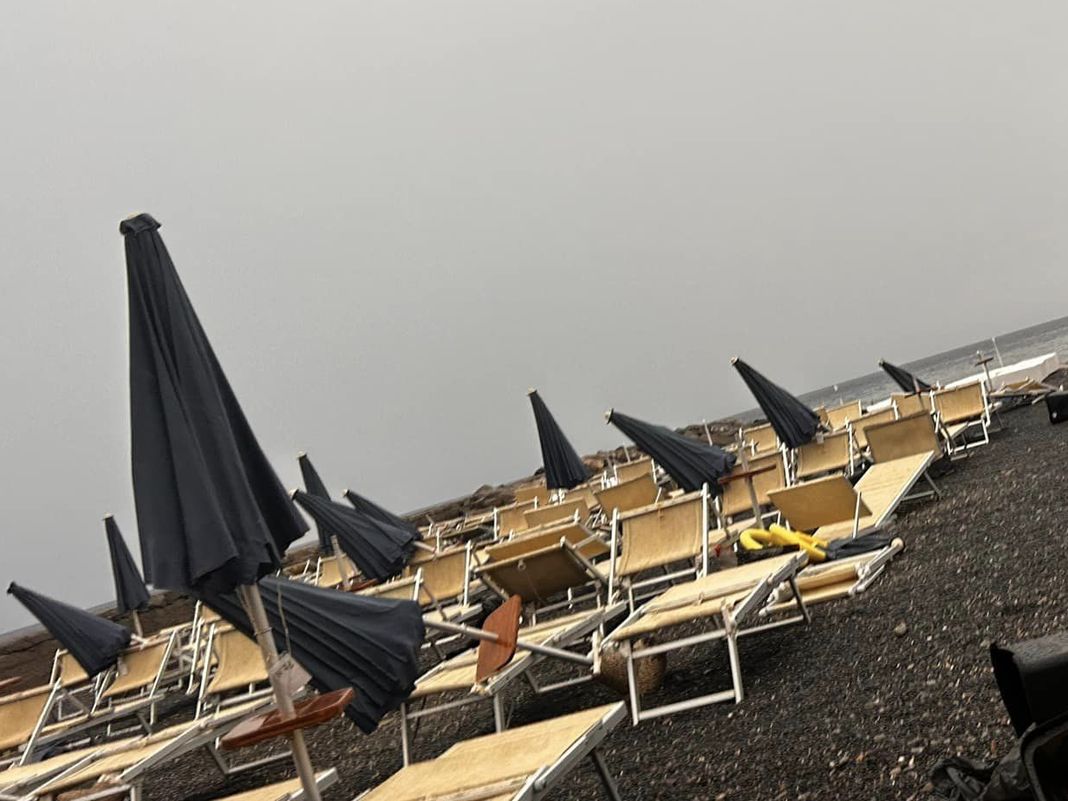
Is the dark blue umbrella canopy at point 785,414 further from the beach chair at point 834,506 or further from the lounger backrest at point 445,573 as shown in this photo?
the lounger backrest at point 445,573

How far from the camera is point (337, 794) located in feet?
15.4

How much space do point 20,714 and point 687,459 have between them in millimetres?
5143

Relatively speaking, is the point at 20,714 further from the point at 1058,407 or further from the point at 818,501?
the point at 1058,407

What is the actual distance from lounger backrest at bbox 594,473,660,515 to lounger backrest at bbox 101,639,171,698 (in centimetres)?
393

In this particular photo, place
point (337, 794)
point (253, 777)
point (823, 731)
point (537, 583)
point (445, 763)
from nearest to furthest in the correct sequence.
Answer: point (445, 763) → point (823, 731) → point (337, 794) → point (253, 777) → point (537, 583)

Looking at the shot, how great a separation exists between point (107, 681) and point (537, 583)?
179 inches

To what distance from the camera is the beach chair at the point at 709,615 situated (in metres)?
4.28

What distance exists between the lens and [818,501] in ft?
21.2

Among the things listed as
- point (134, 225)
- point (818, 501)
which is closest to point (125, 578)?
point (818, 501)

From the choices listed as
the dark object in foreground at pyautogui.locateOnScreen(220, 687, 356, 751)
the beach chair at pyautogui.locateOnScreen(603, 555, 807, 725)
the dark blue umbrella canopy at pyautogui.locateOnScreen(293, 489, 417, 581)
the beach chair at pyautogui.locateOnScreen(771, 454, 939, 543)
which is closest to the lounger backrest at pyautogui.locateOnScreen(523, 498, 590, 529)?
the dark blue umbrella canopy at pyautogui.locateOnScreen(293, 489, 417, 581)

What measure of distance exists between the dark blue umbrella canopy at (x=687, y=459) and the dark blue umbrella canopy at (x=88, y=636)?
172 inches

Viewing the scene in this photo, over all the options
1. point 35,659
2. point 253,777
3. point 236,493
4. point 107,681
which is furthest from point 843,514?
point 35,659

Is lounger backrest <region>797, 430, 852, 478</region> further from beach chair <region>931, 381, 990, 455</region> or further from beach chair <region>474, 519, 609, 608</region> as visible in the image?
beach chair <region>474, 519, 609, 608</region>

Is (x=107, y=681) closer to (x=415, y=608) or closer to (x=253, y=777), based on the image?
(x=253, y=777)
